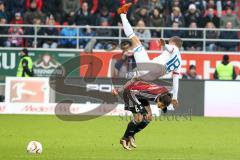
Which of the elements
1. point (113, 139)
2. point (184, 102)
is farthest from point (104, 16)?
point (113, 139)

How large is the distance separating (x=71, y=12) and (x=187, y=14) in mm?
4460

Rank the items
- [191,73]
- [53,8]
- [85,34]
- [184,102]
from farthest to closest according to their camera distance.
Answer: [53,8] < [85,34] < [191,73] < [184,102]

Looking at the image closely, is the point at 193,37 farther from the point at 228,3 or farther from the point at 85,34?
the point at 85,34

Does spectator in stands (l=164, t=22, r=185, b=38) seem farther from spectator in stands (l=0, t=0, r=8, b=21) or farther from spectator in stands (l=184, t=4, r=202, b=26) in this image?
spectator in stands (l=0, t=0, r=8, b=21)

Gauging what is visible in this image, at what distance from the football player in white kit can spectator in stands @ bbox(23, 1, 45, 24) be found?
546 inches

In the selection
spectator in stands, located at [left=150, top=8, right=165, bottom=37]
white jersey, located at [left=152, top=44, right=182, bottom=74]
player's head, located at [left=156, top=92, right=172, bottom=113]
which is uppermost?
spectator in stands, located at [left=150, top=8, right=165, bottom=37]

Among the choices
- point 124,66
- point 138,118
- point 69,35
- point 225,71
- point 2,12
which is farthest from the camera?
point 2,12

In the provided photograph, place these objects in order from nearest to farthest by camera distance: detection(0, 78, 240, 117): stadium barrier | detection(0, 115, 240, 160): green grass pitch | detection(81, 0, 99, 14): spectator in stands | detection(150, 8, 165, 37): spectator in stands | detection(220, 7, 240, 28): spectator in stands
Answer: detection(0, 115, 240, 160): green grass pitch
detection(0, 78, 240, 117): stadium barrier
detection(150, 8, 165, 37): spectator in stands
detection(220, 7, 240, 28): spectator in stands
detection(81, 0, 99, 14): spectator in stands

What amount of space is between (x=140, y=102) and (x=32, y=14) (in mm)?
14341

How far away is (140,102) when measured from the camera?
1627cm

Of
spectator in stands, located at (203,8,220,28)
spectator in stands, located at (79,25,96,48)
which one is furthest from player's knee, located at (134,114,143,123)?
spectator in stands, located at (203,8,220,28)

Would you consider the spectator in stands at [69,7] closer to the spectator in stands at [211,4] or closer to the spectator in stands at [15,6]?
the spectator in stands at [15,6]

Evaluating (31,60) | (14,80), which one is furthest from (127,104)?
(31,60)

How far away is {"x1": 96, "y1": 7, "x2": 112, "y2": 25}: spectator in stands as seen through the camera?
29719mm
